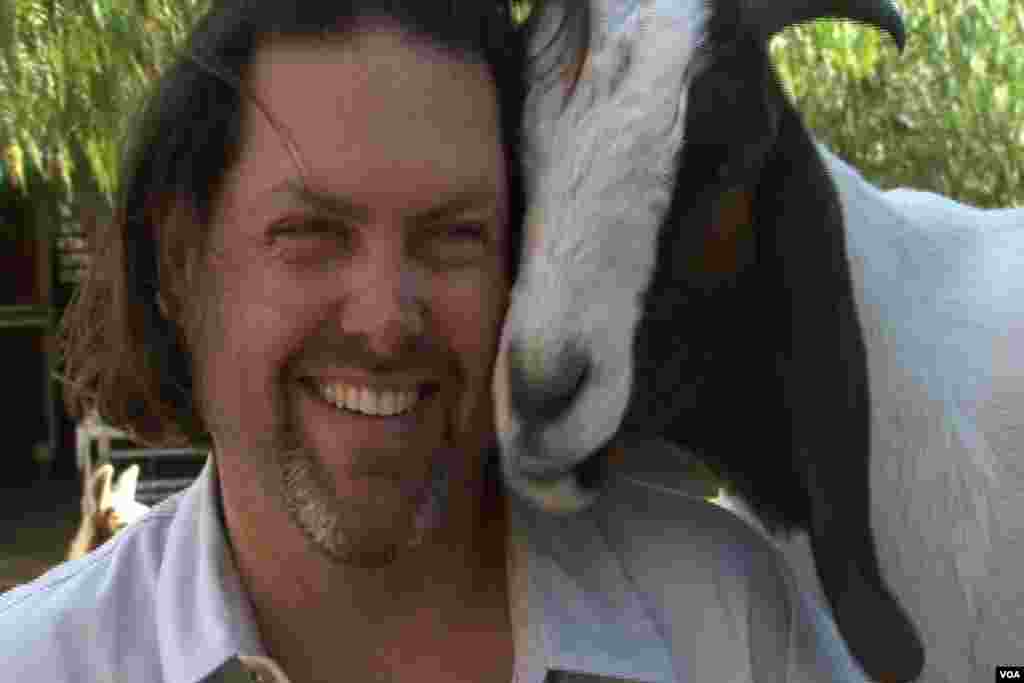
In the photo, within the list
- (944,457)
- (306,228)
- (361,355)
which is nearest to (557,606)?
(361,355)

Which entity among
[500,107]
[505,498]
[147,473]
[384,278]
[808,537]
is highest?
[500,107]

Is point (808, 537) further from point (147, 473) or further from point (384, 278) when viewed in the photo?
point (147, 473)

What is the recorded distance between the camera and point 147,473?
8961 millimetres

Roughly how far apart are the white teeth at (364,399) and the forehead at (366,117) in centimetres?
17

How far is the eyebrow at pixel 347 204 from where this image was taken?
4.62 ft

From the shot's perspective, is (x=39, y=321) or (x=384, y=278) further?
(x=39, y=321)

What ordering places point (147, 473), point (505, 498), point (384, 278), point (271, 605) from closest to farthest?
point (384, 278)
point (271, 605)
point (505, 498)
point (147, 473)

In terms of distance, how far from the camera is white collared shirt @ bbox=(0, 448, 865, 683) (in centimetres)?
140

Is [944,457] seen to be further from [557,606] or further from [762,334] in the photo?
[557,606]

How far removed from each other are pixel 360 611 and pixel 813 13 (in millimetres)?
1049

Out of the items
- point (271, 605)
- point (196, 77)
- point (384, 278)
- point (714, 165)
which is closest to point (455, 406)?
point (384, 278)

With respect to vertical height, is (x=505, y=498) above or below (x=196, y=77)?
below

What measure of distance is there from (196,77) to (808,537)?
3.11ft

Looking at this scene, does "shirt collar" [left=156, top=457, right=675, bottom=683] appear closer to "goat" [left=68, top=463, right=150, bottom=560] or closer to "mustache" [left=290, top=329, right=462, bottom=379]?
"mustache" [left=290, top=329, right=462, bottom=379]
